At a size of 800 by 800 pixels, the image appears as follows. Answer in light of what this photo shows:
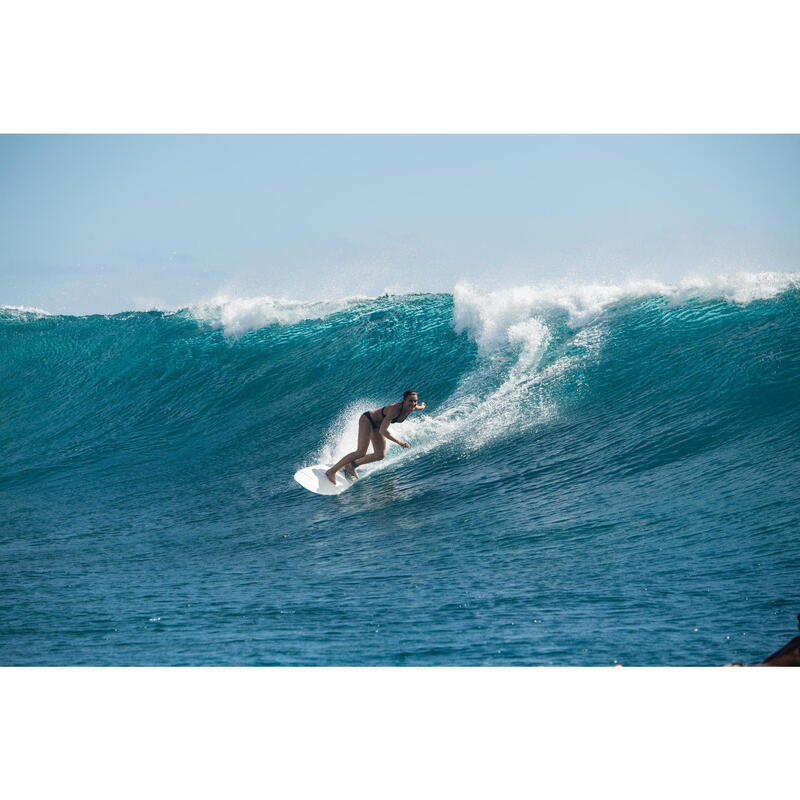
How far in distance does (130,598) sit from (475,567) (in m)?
1.78

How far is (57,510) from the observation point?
19.4 ft

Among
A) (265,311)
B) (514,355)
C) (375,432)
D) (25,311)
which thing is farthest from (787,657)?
(25,311)

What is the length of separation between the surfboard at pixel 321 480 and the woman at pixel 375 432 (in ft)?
0.19

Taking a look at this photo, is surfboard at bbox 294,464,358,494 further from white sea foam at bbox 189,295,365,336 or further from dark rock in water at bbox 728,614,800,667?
white sea foam at bbox 189,295,365,336

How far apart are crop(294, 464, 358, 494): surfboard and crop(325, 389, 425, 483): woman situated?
57 millimetres

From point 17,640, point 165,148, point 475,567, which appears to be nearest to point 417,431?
point 475,567

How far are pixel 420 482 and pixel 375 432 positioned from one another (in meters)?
0.55

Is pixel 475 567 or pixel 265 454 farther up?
pixel 265 454

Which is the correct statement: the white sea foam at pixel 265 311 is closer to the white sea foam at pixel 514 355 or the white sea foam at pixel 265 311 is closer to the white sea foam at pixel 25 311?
the white sea foam at pixel 514 355

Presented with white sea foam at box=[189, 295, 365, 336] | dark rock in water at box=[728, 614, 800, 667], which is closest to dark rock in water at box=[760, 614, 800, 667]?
dark rock in water at box=[728, 614, 800, 667]

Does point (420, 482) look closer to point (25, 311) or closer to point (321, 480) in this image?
point (321, 480)

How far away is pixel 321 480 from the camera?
569 cm

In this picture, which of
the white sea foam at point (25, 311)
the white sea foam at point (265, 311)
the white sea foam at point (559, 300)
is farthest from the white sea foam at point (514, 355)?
the white sea foam at point (25, 311)
